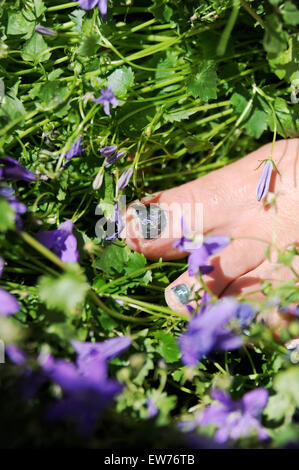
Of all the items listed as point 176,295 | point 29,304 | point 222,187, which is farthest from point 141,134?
point 29,304

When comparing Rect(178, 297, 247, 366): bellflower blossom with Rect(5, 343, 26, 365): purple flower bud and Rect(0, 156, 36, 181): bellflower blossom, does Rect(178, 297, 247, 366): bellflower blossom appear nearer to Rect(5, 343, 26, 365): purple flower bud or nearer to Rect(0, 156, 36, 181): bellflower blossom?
Rect(5, 343, 26, 365): purple flower bud

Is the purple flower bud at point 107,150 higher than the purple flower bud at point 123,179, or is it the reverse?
the purple flower bud at point 107,150

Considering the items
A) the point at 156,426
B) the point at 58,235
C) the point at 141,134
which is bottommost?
the point at 156,426

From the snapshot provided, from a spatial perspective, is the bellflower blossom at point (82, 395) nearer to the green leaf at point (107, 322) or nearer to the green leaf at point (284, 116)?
the green leaf at point (107, 322)

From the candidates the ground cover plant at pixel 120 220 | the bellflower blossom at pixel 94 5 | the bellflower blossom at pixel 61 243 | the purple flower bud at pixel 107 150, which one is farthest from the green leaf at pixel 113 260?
the bellflower blossom at pixel 94 5

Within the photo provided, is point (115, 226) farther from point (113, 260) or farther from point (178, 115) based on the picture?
point (178, 115)

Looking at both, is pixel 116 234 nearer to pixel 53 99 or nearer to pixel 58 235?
pixel 58 235

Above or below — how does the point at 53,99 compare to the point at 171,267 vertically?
above
